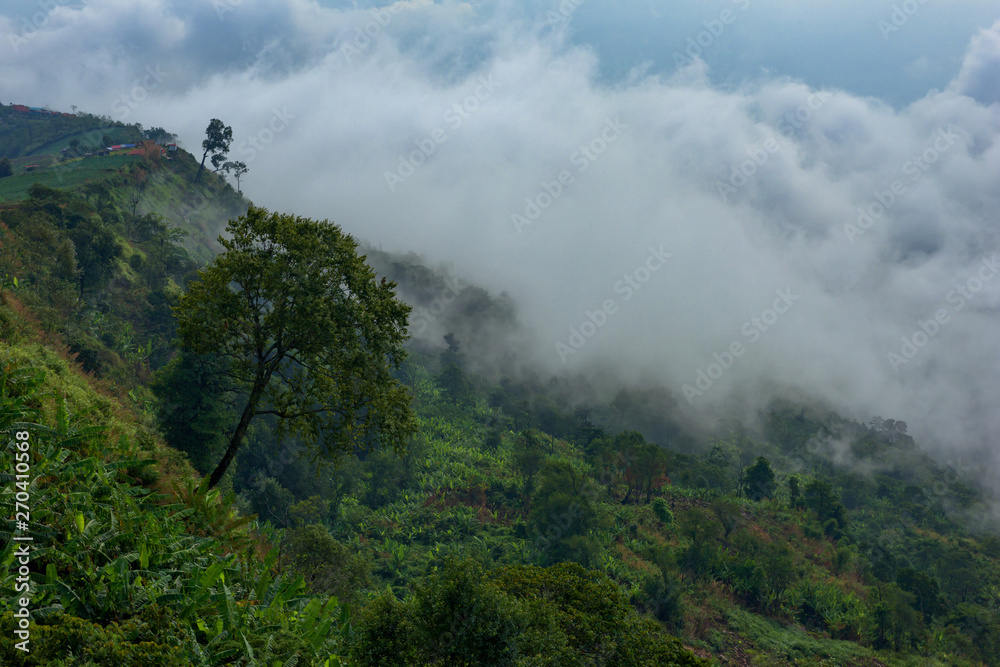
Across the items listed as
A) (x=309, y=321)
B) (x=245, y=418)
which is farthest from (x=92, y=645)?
(x=245, y=418)

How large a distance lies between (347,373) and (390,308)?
2.19 metres

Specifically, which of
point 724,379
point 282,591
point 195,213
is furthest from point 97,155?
point 724,379

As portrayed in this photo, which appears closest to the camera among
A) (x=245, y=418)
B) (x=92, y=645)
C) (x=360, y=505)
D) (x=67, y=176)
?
(x=92, y=645)

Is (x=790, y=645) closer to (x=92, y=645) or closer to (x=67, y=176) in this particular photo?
(x=92, y=645)

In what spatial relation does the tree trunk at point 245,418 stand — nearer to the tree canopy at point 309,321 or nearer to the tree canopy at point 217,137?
the tree canopy at point 309,321

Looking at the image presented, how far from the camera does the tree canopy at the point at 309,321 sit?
14.8 meters

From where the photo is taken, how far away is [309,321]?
14500mm

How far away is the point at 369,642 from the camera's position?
8344mm

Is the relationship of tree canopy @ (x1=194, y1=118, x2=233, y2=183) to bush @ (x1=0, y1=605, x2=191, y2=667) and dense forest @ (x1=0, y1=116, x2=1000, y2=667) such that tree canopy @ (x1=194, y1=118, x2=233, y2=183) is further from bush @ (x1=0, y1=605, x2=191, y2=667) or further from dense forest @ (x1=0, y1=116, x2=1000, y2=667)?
bush @ (x1=0, y1=605, x2=191, y2=667)

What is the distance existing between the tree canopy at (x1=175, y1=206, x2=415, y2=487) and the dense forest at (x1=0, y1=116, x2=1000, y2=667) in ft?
0.29

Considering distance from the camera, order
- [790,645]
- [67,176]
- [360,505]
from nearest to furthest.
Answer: [790,645]
[360,505]
[67,176]

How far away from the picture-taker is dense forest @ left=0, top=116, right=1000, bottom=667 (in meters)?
7.61

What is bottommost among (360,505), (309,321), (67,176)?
(360,505)

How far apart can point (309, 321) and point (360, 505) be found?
1397 inches
